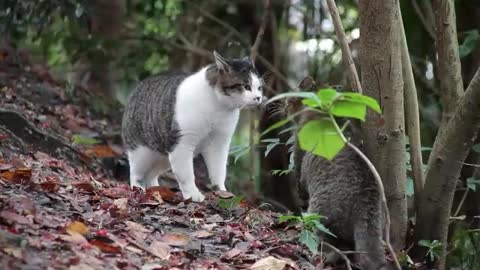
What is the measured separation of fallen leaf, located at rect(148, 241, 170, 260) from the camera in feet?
12.9

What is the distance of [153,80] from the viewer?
Answer: 6617 millimetres

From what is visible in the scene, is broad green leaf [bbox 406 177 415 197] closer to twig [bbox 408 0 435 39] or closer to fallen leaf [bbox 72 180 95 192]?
fallen leaf [bbox 72 180 95 192]

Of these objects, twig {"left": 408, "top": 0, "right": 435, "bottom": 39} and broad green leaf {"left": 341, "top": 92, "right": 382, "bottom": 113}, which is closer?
broad green leaf {"left": 341, "top": 92, "right": 382, "bottom": 113}

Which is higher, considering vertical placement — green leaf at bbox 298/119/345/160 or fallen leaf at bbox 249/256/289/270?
green leaf at bbox 298/119/345/160

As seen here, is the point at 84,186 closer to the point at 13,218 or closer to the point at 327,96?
the point at 13,218

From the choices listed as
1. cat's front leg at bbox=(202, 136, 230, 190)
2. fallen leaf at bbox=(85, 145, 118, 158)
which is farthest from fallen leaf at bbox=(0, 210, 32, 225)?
fallen leaf at bbox=(85, 145, 118, 158)

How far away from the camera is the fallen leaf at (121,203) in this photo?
179 inches

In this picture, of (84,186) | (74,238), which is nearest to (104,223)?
(74,238)

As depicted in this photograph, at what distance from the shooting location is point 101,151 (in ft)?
24.9

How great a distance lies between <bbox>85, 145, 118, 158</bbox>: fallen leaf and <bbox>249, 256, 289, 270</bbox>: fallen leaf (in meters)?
3.63

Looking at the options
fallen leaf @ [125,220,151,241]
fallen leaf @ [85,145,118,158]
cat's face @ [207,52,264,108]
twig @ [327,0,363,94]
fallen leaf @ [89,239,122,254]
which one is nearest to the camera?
fallen leaf @ [89,239,122,254]

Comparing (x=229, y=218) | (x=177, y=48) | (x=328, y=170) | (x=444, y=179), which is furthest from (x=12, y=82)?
(x=444, y=179)

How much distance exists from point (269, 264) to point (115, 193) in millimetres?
1439

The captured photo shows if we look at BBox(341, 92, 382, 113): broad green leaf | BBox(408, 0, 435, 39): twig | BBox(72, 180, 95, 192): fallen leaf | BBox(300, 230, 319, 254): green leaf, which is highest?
BBox(408, 0, 435, 39): twig
